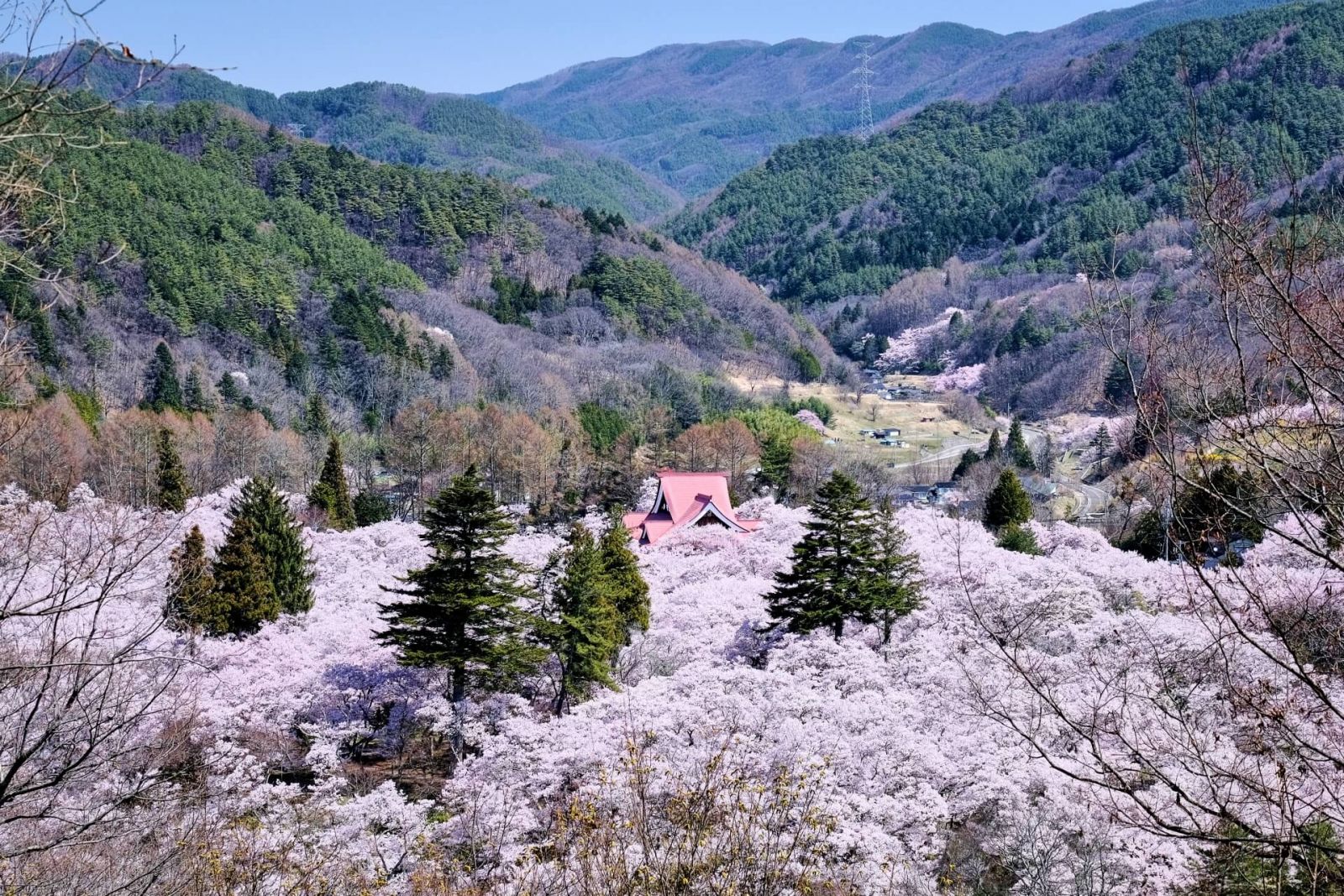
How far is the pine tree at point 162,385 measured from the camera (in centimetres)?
5125

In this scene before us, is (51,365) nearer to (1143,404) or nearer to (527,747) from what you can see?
(527,747)

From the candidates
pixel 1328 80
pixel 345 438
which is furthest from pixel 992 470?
pixel 1328 80

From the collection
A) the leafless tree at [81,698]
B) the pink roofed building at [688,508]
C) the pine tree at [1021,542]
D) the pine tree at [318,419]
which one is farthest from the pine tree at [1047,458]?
the leafless tree at [81,698]

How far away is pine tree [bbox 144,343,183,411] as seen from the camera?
5125cm

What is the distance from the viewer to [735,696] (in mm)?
15828

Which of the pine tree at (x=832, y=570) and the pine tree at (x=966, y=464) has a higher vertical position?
the pine tree at (x=832, y=570)

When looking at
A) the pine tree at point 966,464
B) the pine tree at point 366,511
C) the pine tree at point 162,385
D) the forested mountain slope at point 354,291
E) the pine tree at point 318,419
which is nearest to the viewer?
the pine tree at point 366,511

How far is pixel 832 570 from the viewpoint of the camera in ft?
66.7

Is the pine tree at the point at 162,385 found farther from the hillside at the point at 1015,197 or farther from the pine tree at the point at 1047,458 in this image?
the hillside at the point at 1015,197

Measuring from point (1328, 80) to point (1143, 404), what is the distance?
14662 cm

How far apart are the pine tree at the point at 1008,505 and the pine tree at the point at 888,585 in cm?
1257

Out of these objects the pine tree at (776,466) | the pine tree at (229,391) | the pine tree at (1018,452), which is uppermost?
the pine tree at (229,391)

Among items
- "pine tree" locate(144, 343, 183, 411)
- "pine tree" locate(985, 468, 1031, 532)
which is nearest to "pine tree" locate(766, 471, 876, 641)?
"pine tree" locate(985, 468, 1031, 532)

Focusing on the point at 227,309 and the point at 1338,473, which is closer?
the point at 1338,473
